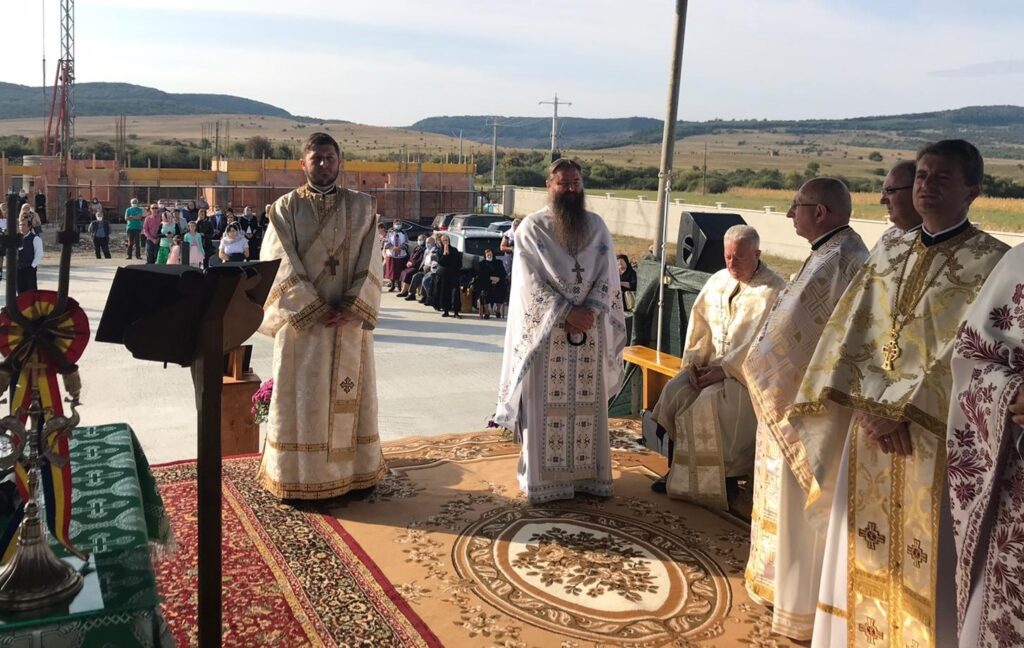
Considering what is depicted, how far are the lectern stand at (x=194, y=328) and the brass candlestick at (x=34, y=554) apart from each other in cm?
33

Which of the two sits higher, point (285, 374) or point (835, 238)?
point (835, 238)

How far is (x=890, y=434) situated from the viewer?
3242mm

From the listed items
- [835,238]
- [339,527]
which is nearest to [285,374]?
[339,527]

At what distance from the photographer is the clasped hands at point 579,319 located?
5.45 m

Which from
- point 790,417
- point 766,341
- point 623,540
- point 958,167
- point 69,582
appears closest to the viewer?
point 69,582

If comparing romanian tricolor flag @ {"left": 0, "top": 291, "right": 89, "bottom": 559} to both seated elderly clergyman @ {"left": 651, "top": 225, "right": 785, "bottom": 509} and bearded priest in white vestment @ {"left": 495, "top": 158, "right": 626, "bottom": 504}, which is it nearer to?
bearded priest in white vestment @ {"left": 495, "top": 158, "right": 626, "bottom": 504}

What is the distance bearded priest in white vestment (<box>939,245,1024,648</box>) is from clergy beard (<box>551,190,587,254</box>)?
118 inches

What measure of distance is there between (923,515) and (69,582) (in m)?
2.75

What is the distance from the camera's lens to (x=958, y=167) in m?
3.17

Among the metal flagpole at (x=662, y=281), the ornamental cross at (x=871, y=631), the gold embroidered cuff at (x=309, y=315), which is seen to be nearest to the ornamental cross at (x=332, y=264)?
the gold embroidered cuff at (x=309, y=315)

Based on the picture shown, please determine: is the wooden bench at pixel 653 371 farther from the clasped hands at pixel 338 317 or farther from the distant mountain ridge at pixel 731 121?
the distant mountain ridge at pixel 731 121

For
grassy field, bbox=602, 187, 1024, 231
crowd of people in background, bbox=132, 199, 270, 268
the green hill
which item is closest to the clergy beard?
crowd of people in background, bbox=132, 199, 270, 268

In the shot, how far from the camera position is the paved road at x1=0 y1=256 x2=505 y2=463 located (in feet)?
24.1

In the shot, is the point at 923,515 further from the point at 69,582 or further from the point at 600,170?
the point at 600,170
